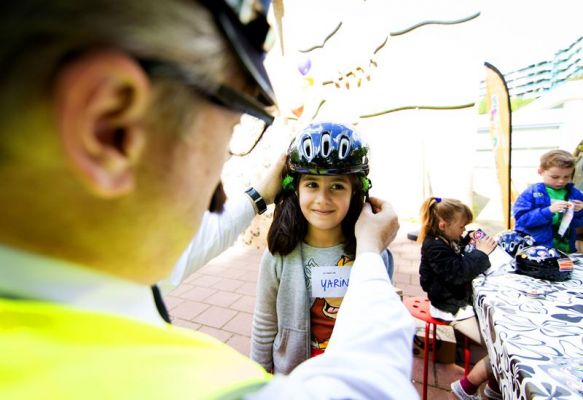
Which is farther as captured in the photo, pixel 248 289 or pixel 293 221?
pixel 248 289

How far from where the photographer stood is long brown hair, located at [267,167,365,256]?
191 centimetres

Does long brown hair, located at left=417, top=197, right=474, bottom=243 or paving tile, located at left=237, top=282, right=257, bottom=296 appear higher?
long brown hair, located at left=417, top=197, right=474, bottom=243

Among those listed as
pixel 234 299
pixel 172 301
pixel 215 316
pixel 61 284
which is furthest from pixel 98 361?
pixel 172 301

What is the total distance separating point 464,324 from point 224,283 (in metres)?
3.25

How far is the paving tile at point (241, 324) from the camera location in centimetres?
351

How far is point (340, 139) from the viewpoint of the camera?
5.74 ft

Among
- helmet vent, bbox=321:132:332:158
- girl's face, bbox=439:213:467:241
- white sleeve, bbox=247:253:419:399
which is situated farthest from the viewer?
girl's face, bbox=439:213:467:241

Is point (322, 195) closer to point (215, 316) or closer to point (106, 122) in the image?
point (106, 122)

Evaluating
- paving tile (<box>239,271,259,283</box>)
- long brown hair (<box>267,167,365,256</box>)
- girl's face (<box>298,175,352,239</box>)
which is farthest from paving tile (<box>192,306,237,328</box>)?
girl's face (<box>298,175,352,239</box>)

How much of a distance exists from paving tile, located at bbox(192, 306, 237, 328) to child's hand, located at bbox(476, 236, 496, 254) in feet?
9.00

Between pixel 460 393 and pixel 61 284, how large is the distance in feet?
9.85

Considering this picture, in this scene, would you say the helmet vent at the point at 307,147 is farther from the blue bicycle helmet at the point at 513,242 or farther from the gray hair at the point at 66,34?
the blue bicycle helmet at the point at 513,242

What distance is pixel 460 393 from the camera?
255cm

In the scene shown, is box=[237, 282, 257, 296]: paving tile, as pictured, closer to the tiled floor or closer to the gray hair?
the tiled floor
